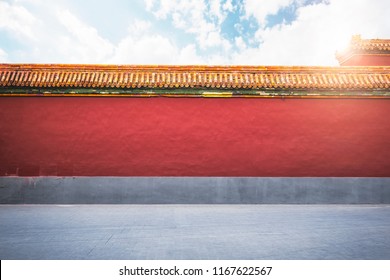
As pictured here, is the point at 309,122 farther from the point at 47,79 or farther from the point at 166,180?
the point at 47,79

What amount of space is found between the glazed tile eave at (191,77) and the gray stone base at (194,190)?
246 cm

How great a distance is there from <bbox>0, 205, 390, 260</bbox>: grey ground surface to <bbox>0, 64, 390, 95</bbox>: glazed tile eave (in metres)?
3.18

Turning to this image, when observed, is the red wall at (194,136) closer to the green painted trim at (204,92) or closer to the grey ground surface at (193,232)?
the green painted trim at (204,92)

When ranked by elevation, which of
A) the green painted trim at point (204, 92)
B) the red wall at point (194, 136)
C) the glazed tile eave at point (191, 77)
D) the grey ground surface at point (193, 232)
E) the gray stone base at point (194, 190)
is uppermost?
the glazed tile eave at point (191, 77)

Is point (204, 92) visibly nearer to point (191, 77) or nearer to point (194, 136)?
point (191, 77)

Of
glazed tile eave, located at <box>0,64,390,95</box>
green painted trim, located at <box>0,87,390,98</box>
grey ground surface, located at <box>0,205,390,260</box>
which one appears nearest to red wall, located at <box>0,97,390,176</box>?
green painted trim, located at <box>0,87,390,98</box>

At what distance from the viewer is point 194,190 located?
8180 mm

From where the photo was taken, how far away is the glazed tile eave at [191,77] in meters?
8.26

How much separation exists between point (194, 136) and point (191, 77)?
1690 millimetres

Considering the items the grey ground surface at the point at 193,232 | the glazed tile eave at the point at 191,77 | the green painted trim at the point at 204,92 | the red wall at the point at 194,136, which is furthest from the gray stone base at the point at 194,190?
the glazed tile eave at the point at 191,77

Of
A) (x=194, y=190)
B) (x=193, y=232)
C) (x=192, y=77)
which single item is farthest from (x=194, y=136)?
(x=193, y=232)

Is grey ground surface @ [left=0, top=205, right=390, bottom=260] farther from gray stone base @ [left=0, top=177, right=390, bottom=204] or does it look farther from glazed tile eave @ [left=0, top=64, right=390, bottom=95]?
glazed tile eave @ [left=0, top=64, right=390, bottom=95]

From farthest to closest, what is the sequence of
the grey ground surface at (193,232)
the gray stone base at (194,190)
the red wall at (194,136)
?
the red wall at (194,136), the gray stone base at (194,190), the grey ground surface at (193,232)

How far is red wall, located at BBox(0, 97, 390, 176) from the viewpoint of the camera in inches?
322
